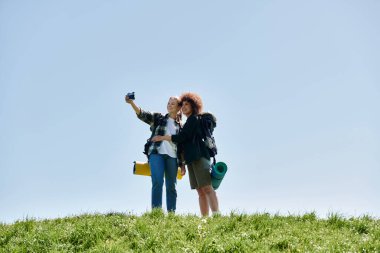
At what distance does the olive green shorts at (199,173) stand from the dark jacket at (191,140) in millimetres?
108

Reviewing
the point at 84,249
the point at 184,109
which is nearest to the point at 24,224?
the point at 84,249

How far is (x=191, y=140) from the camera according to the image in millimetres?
9711

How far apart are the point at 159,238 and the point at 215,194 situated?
2.54 metres

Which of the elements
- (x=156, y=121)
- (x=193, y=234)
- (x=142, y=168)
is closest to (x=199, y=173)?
(x=142, y=168)

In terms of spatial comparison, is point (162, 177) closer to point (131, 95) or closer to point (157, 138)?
point (157, 138)

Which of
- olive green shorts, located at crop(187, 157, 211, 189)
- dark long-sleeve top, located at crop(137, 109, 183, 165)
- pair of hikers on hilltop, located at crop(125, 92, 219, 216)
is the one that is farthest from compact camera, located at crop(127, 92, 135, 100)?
olive green shorts, located at crop(187, 157, 211, 189)

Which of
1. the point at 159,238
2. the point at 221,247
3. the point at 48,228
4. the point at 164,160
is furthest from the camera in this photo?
the point at 164,160

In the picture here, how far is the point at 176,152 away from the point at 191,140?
1.94 ft

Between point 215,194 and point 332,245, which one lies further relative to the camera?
point 215,194

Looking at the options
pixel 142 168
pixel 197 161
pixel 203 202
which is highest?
pixel 142 168

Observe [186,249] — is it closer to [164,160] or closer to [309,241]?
[309,241]

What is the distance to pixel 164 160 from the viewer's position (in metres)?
10.0

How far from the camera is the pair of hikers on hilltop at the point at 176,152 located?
9508 millimetres

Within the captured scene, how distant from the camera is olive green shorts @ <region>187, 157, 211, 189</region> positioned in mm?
9430
